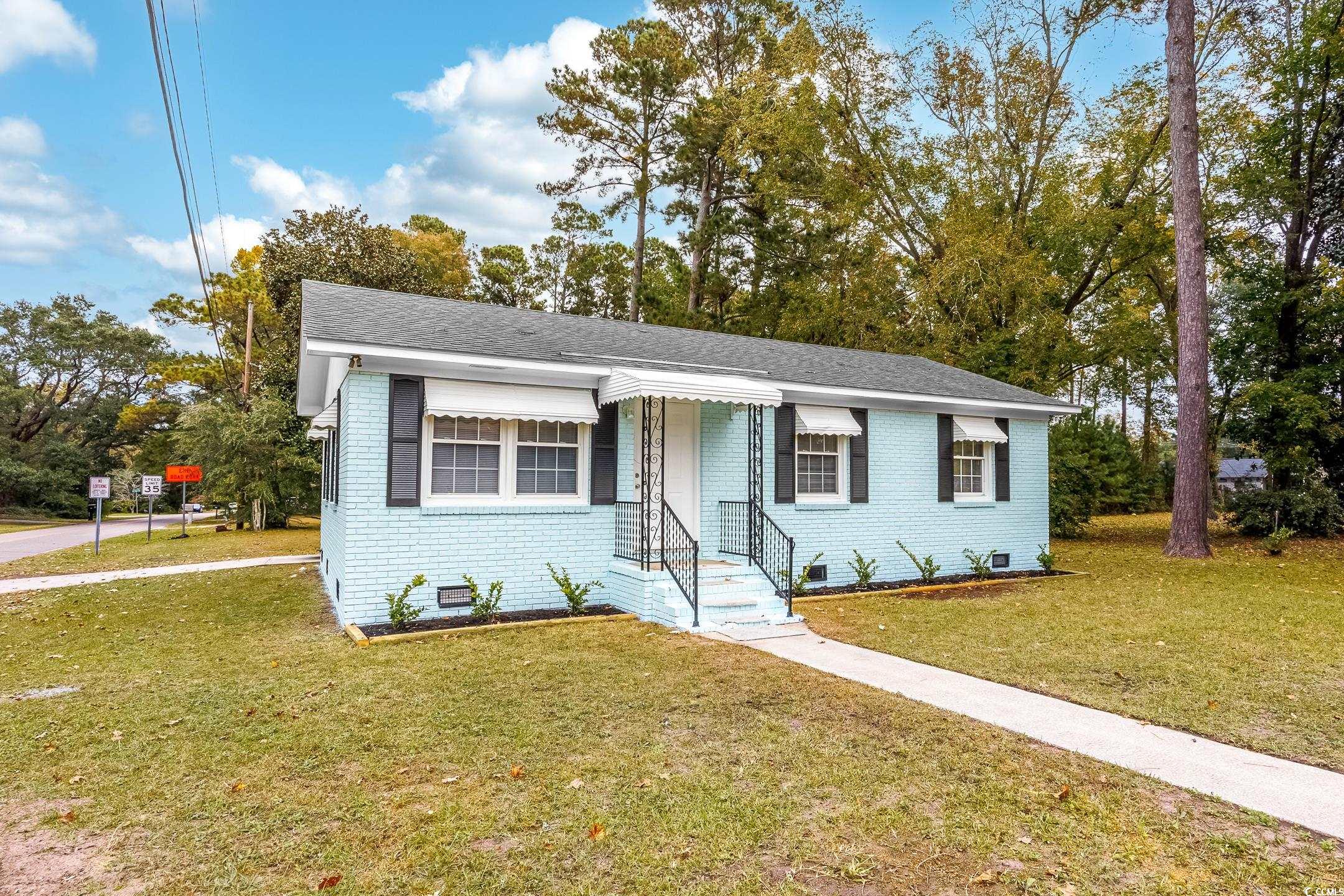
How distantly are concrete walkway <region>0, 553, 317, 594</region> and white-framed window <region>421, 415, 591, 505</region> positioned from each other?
829 centimetres

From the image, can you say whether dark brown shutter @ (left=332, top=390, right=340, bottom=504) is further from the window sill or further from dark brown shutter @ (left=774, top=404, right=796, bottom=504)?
dark brown shutter @ (left=774, top=404, right=796, bottom=504)

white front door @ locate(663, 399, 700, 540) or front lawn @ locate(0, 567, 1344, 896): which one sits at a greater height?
white front door @ locate(663, 399, 700, 540)

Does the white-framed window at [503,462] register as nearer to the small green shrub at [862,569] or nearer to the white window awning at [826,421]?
the white window awning at [826,421]

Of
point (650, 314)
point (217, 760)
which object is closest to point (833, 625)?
point (217, 760)

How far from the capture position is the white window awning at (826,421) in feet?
35.8

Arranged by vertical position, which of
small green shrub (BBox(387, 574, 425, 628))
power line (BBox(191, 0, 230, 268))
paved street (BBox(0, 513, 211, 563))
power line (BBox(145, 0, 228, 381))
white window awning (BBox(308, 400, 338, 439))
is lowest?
paved street (BBox(0, 513, 211, 563))

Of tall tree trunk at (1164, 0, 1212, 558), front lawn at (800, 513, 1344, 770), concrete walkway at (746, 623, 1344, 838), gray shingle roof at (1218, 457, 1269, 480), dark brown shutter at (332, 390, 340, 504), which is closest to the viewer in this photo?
concrete walkway at (746, 623, 1344, 838)

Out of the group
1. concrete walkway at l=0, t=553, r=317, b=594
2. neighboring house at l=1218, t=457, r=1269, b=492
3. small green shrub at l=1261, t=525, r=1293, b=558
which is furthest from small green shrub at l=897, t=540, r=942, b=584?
neighboring house at l=1218, t=457, r=1269, b=492

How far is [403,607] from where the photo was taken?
8.01 m

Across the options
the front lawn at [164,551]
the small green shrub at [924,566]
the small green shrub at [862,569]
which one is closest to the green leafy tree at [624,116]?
the front lawn at [164,551]

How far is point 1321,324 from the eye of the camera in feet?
56.6

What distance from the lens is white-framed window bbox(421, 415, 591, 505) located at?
338 inches

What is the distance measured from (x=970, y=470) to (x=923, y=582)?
2.61 meters

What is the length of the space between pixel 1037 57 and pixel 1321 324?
1212 centimetres
